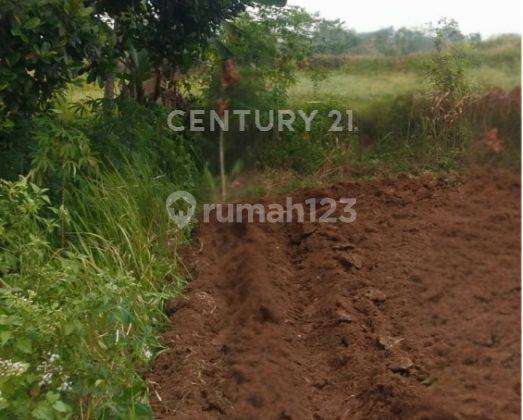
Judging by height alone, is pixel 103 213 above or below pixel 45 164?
A: below

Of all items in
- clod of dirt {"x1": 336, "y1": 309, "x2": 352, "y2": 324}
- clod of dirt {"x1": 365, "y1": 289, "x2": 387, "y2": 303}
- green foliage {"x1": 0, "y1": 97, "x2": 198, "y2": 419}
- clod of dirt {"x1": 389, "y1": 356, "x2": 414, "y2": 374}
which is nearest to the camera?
green foliage {"x1": 0, "y1": 97, "x2": 198, "y2": 419}

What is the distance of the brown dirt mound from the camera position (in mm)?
3879

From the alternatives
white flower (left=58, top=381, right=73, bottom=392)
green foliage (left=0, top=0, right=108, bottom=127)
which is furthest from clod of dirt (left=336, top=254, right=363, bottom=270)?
white flower (left=58, top=381, right=73, bottom=392)

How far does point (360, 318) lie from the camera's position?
4.81 m

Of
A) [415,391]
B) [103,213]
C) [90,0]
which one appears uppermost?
[90,0]

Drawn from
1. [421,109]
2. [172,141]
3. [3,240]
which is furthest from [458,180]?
→ [3,240]

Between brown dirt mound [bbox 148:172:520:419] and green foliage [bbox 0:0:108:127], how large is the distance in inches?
59.9

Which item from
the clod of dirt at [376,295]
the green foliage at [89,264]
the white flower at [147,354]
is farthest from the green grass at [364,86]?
the white flower at [147,354]

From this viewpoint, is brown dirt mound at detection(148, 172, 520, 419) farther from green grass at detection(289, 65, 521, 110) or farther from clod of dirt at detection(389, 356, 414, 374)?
green grass at detection(289, 65, 521, 110)

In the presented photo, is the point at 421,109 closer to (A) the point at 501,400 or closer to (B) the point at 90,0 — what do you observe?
(B) the point at 90,0

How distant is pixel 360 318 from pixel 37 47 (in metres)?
2.57

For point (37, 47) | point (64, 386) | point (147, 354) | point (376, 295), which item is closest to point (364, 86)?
point (376, 295)

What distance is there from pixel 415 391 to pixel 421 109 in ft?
13.2

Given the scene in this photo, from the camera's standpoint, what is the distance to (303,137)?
7680 millimetres
